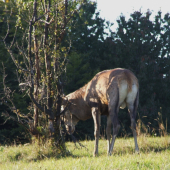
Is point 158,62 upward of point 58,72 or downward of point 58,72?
upward

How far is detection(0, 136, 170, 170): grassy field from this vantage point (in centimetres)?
508

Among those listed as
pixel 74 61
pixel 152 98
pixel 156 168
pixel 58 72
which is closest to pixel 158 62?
pixel 152 98

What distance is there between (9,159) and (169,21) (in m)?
21.7

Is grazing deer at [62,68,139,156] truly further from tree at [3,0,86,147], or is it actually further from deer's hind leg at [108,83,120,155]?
tree at [3,0,86,147]

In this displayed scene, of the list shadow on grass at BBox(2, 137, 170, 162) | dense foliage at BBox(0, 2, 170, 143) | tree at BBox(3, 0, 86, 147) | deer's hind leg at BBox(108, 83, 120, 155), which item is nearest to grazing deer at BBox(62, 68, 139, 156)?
deer's hind leg at BBox(108, 83, 120, 155)

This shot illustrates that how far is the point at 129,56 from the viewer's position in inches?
912

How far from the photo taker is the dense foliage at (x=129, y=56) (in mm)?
Answer: 21078

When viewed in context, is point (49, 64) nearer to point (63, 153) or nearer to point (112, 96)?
point (112, 96)

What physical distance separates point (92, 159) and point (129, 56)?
1789 centimetres

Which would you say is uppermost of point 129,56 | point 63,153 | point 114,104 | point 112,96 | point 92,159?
point 129,56

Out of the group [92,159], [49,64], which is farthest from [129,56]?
[92,159]

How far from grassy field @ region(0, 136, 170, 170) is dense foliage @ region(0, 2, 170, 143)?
12.5 m

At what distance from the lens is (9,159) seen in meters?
7.29

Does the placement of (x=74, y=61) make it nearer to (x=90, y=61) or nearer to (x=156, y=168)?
(x=90, y=61)
